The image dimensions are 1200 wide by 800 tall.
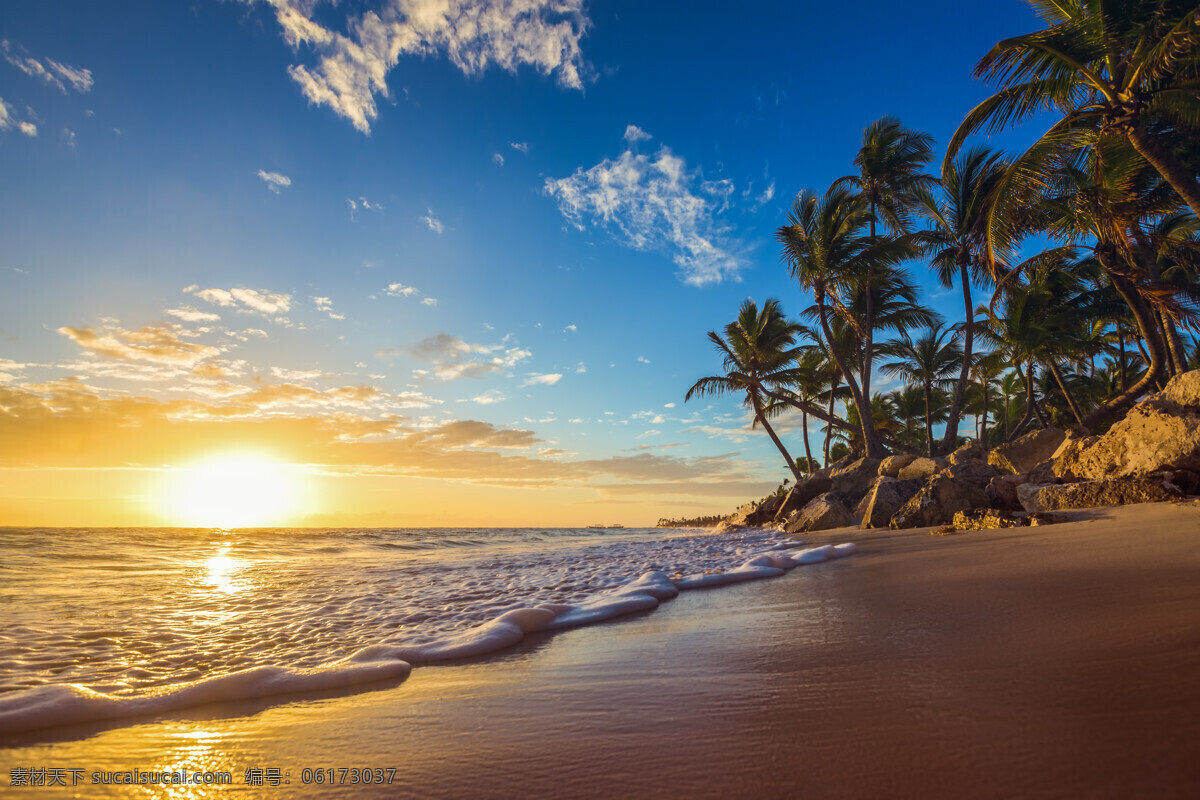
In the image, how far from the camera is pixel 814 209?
20.3 meters

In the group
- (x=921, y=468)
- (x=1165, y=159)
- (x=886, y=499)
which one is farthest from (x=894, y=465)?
(x=1165, y=159)

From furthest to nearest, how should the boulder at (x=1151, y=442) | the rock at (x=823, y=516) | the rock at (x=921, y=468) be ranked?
the rock at (x=921, y=468)
the rock at (x=823, y=516)
the boulder at (x=1151, y=442)

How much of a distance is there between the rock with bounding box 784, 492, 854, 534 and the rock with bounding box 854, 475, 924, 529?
3.86 feet

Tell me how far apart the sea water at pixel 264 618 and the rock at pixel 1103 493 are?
321 cm

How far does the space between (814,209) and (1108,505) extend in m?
15.8

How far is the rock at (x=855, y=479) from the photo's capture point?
15453 mm

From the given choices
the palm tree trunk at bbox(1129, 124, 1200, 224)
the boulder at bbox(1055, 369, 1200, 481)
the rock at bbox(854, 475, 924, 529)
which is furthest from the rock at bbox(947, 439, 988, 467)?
the palm tree trunk at bbox(1129, 124, 1200, 224)

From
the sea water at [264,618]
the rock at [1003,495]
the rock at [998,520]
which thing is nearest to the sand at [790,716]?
the sea water at [264,618]

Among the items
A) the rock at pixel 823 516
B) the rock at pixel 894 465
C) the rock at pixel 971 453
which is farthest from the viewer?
the rock at pixel 971 453

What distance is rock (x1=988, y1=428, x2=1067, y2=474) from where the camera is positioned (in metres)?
13.7

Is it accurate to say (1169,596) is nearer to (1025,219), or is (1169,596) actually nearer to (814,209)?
(1025,219)

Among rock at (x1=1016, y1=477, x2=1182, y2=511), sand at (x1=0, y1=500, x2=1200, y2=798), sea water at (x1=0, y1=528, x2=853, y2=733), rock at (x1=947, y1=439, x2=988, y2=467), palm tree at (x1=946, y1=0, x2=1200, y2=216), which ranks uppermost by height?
palm tree at (x1=946, y1=0, x2=1200, y2=216)

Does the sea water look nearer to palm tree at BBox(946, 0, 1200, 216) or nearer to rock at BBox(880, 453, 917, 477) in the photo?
palm tree at BBox(946, 0, 1200, 216)

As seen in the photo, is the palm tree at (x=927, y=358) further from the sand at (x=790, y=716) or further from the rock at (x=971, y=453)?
the sand at (x=790, y=716)
